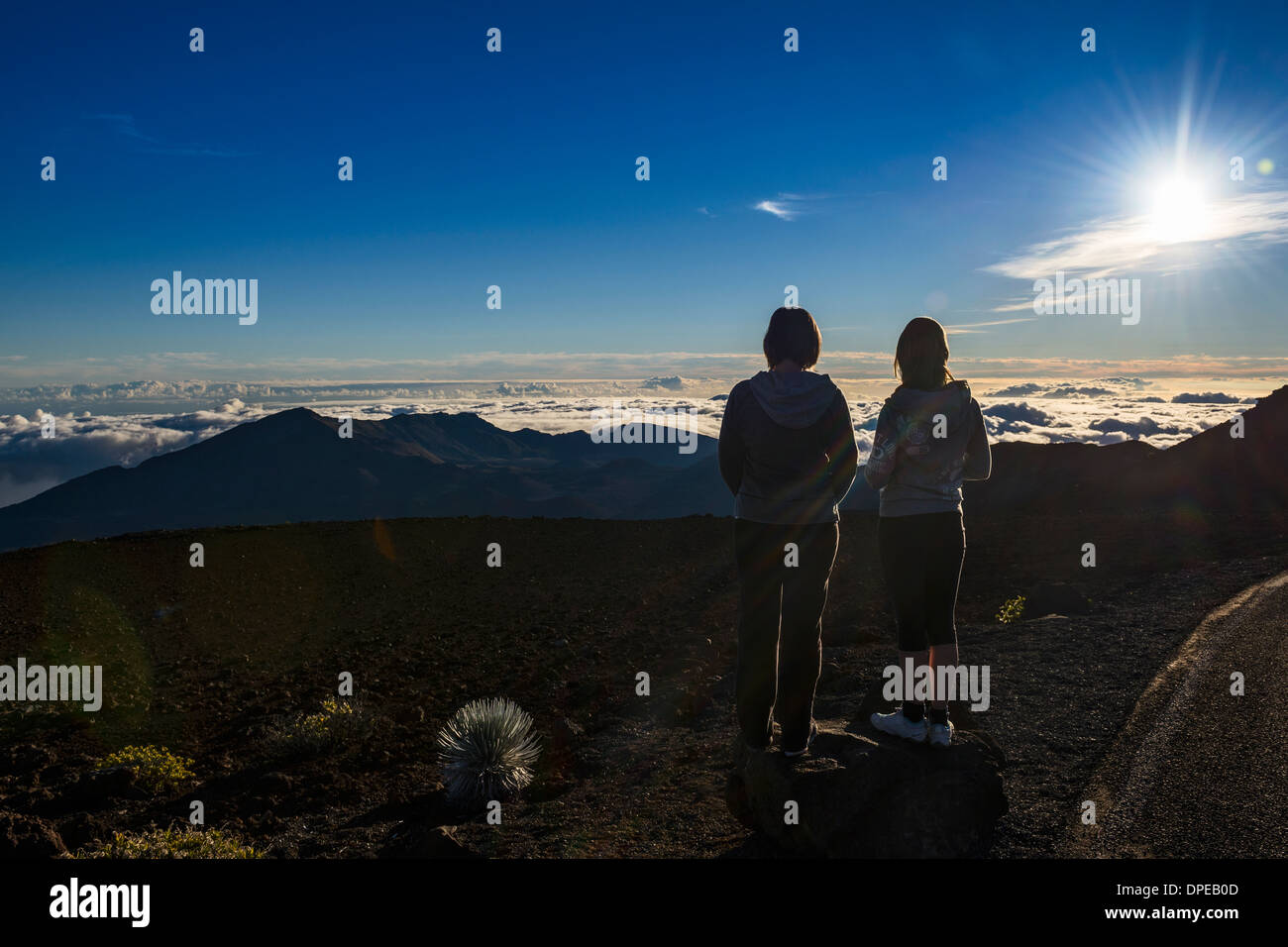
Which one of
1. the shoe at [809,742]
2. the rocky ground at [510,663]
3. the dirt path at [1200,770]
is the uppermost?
the shoe at [809,742]

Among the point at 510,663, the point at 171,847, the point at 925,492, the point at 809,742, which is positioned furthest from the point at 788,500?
the point at 510,663

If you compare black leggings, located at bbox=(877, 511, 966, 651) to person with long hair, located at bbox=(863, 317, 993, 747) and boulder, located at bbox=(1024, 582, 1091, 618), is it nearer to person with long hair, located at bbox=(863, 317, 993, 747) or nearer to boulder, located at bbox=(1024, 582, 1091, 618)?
person with long hair, located at bbox=(863, 317, 993, 747)

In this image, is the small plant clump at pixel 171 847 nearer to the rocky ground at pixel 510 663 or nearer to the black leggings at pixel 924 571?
the rocky ground at pixel 510 663

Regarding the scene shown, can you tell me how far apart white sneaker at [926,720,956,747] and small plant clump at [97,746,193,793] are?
19.4 feet

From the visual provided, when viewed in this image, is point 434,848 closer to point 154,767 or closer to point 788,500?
point 788,500

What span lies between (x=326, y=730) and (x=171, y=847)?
2.35 m

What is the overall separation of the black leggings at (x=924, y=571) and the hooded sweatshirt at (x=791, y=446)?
1.30ft

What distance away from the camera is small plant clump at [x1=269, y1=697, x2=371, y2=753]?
6.27m

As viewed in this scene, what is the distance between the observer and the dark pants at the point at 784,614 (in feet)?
10.5

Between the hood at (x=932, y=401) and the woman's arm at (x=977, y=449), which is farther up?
the hood at (x=932, y=401)

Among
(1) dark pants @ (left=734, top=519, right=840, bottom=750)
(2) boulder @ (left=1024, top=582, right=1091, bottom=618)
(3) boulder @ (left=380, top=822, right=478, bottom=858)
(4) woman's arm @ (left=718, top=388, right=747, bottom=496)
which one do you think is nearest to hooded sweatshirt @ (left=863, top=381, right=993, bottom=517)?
(1) dark pants @ (left=734, top=519, right=840, bottom=750)

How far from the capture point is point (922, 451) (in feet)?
10.9

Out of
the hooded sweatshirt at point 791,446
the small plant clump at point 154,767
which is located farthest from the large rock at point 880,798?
the small plant clump at point 154,767
